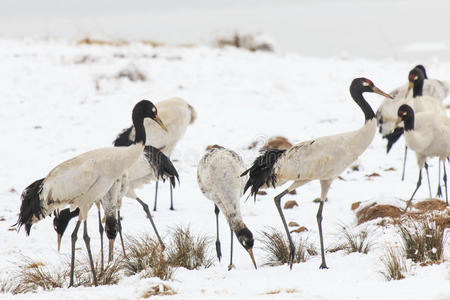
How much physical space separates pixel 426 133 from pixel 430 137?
0.07 metres

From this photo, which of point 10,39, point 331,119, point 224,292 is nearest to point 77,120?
point 331,119

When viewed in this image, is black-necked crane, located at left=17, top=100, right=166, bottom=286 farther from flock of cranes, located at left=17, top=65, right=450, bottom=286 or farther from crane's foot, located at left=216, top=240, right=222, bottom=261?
crane's foot, located at left=216, top=240, right=222, bottom=261

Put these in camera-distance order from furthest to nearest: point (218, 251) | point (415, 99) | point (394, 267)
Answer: point (415, 99) < point (218, 251) < point (394, 267)

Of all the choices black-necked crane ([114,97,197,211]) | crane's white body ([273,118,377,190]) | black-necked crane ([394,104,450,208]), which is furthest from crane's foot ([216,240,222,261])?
black-necked crane ([114,97,197,211])

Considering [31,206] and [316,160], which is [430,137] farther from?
[31,206]

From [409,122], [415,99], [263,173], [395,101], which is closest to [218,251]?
[263,173]

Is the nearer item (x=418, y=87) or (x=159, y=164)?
(x=159, y=164)

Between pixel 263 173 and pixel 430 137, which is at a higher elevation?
pixel 430 137

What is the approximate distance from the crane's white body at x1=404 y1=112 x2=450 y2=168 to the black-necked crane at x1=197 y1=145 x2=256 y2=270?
2236 millimetres

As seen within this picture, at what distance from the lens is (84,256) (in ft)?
21.1

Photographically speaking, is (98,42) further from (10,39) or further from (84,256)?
(84,256)

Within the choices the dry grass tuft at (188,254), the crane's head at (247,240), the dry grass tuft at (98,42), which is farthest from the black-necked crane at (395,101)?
the dry grass tuft at (98,42)

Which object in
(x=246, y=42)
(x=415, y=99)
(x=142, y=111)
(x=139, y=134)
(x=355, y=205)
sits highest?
(x=246, y=42)

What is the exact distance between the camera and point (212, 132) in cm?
1184
